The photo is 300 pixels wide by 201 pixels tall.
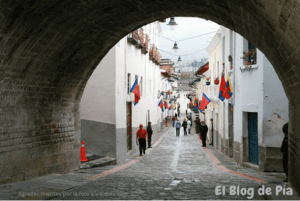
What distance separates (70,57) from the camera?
463 inches

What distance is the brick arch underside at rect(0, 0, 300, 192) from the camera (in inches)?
290

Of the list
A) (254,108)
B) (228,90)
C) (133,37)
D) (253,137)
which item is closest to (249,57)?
(254,108)

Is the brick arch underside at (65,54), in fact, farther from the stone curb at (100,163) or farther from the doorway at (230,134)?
the doorway at (230,134)

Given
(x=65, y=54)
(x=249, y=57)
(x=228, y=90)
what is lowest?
(x=228, y=90)

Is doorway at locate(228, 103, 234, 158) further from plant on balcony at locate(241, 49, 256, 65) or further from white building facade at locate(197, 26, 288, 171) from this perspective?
plant on balcony at locate(241, 49, 256, 65)

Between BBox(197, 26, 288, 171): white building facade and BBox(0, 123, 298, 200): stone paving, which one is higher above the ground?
BBox(197, 26, 288, 171): white building facade

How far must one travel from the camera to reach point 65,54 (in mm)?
11320

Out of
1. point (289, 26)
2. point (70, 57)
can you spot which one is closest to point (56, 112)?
point (70, 57)

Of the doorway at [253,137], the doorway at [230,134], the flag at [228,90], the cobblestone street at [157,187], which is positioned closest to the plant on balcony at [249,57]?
the doorway at [253,137]

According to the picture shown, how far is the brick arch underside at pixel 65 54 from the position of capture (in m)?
7.37

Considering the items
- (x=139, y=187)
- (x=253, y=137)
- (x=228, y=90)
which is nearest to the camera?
(x=139, y=187)

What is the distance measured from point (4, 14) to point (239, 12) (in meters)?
5.09

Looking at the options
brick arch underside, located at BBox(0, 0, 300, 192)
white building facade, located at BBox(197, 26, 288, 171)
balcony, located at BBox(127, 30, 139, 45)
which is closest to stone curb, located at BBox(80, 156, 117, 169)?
brick arch underside, located at BBox(0, 0, 300, 192)

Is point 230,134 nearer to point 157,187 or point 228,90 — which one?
point 228,90
